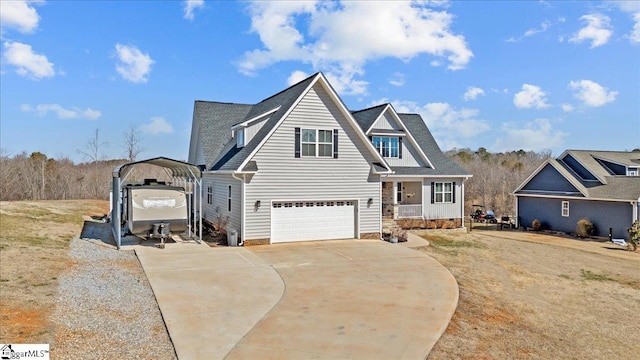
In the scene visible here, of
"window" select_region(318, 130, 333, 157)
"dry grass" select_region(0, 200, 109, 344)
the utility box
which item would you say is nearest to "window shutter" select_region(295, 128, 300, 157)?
"window" select_region(318, 130, 333, 157)

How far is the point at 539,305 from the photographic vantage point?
10.3 meters

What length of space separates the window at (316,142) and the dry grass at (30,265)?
9468 millimetres

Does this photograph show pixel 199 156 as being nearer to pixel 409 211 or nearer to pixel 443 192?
pixel 409 211

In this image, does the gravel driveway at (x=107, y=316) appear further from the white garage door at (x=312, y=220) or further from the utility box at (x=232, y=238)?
the white garage door at (x=312, y=220)

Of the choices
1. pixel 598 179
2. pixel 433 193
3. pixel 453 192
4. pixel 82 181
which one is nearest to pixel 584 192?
pixel 598 179

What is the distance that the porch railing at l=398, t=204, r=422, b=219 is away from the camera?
23438 mm

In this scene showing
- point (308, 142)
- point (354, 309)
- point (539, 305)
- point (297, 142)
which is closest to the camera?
point (354, 309)

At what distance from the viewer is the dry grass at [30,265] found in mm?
7312

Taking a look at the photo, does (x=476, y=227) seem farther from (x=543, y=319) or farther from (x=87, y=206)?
(x=87, y=206)

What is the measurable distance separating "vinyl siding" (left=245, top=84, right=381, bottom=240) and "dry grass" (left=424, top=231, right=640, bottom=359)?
12.6ft

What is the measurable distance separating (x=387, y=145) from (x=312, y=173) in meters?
7.81

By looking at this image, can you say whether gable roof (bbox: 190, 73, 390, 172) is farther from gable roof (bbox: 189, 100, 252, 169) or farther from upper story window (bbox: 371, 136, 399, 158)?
upper story window (bbox: 371, 136, 399, 158)

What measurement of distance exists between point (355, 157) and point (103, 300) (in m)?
11.9

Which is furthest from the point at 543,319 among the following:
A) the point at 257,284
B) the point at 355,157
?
the point at 355,157
